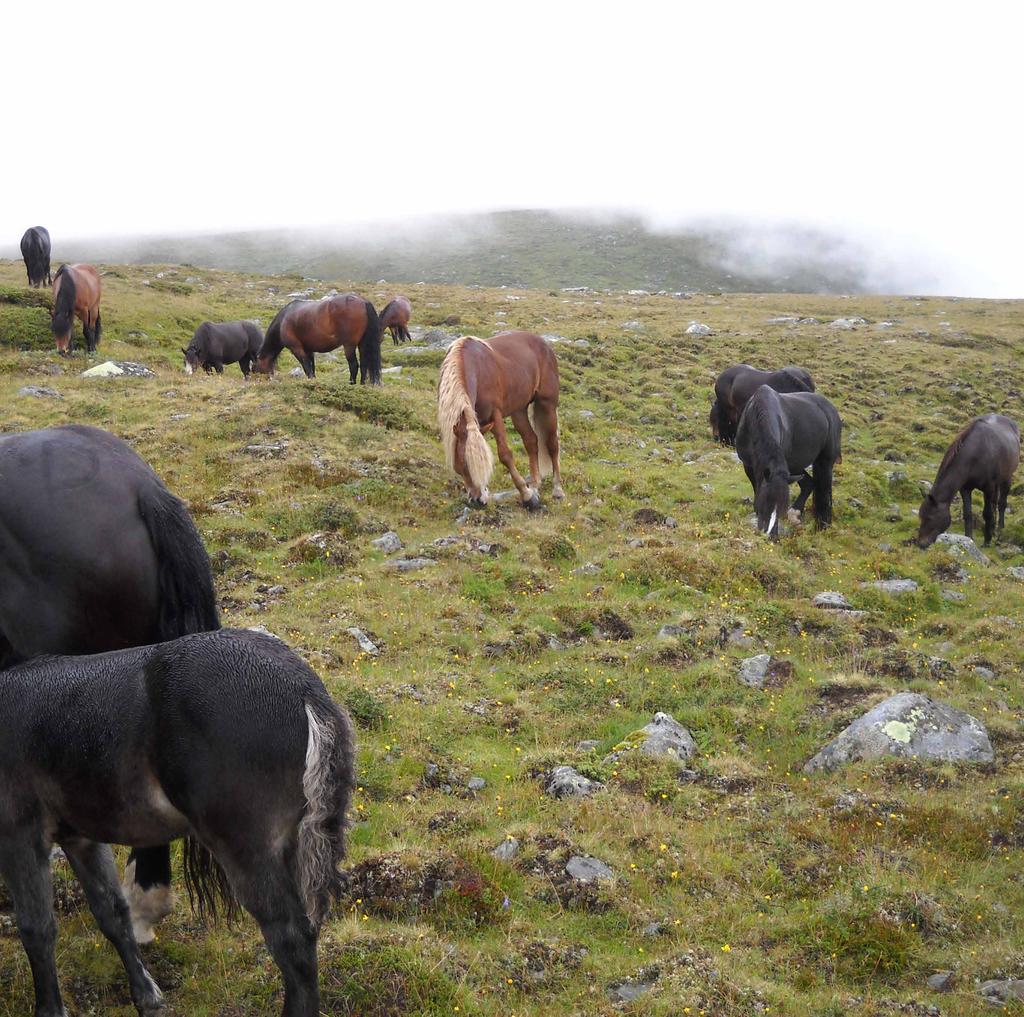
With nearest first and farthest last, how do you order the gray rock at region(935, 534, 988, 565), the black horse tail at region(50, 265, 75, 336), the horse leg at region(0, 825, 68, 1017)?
the horse leg at region(0, 825, 68, 1017)
the gray rock at region(935, 534, 988, 565)
the black horse tail at region(50, 265, 75, 336)

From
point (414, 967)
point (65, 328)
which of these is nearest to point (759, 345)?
point (65, 328)

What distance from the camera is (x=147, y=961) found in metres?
5.17

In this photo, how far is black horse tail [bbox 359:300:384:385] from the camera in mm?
21656

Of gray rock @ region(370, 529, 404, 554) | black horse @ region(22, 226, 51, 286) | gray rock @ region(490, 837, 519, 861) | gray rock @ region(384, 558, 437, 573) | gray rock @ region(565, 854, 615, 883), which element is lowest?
gray rock @ region(565, 854, 615, 883)

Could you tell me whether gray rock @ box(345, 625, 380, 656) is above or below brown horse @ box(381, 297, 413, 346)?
below

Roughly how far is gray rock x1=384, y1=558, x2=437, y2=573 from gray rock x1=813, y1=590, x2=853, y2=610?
17.7 ft

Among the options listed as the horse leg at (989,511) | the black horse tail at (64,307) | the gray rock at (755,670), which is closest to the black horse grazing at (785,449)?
the horse leg at (989,511)

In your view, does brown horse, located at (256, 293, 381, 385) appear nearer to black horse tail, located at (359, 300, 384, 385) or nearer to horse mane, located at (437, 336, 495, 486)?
black horse tail, located at (359, 300, 384, 385)

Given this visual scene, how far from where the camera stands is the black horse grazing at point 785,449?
14.4 meters


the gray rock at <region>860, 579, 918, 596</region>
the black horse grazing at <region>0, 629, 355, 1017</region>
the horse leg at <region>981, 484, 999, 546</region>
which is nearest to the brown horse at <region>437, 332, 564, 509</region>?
the gray rock at <region>860, 579, 918, 596</region>

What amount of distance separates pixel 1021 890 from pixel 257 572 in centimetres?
926

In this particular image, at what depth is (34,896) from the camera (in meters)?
4.34

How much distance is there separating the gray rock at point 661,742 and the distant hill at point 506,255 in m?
126

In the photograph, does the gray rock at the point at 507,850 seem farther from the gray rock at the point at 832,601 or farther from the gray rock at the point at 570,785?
the gray rock at the point at 832,601
